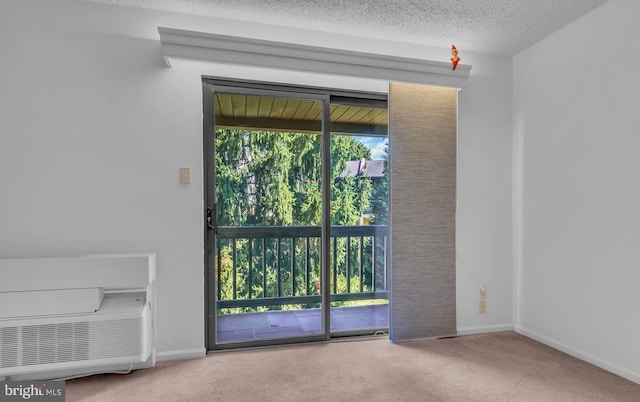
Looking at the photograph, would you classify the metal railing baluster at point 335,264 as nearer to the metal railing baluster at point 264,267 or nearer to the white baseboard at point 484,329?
the metal railing baluster at point 264,267

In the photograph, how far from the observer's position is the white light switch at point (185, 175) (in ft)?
7.90

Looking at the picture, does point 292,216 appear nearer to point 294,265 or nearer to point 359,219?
point 294,265

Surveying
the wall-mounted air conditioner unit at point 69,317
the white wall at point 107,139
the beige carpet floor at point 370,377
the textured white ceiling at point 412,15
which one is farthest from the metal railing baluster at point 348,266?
the textured white ceiling at point 412,15

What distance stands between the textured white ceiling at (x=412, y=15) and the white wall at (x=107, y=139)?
110 mm

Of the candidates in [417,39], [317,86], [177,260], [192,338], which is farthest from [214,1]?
[192,338]

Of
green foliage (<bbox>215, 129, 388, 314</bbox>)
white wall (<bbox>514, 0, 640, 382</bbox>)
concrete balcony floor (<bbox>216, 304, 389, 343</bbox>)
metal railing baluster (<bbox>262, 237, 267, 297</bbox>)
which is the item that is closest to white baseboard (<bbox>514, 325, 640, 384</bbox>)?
white wall (<bbox>514, 0, 640, 382</bbox>)

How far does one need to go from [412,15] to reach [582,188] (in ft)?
5.57

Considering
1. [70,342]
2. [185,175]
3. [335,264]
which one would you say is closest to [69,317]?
[70,342]

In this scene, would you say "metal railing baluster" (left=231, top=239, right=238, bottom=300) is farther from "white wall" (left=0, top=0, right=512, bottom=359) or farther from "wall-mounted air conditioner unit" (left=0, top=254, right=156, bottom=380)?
"wall-mounted air conditioner unit" (left=0, top=254, right=156, bottom=380)

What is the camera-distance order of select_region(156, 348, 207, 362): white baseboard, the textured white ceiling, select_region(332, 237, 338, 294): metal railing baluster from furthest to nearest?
select_region(332, 237, 338, 294): metal railing baluster
select_region(156, 348, 207, 362): white baseboard
the textured white ceiling

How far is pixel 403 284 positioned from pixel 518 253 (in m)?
1.09

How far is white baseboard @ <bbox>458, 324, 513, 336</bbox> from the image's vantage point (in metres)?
2.91

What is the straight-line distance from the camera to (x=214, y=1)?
2.24 m

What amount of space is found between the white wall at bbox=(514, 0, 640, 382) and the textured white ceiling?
0.23 m
